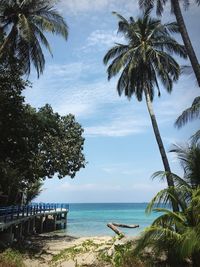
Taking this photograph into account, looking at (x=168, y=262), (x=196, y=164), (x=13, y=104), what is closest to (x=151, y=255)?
(x=168, y=262)

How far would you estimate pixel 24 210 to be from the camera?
37812 millimetres

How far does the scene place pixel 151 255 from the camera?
1330cm

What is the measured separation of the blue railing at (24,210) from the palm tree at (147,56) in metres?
12.6

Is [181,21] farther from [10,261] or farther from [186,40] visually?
[10,261]

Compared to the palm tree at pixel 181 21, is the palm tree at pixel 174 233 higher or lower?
lower

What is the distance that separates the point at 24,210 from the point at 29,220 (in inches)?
133

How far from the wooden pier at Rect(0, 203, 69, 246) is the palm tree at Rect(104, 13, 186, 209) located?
41.9 ft

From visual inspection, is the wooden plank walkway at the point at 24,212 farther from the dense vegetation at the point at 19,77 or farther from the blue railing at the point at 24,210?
the dense vegetation at the point at 19,77

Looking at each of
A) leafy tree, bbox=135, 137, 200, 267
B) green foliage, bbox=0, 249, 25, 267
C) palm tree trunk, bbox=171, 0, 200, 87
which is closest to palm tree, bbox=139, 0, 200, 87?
palm tree trunk, bbox=171, 0, 200, 87

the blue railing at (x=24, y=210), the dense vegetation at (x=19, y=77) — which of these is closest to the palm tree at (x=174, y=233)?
the dense vegetation at (x=19, y=77)

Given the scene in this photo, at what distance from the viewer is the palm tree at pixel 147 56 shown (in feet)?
89.6

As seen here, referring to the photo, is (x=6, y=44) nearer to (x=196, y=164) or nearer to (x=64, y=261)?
(x=64, y=261)

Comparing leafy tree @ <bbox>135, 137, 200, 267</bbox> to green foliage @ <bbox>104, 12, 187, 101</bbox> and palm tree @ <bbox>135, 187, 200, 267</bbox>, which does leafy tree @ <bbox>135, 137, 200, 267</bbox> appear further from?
green foliage @ <bbox>104, 12, 187, 101</bbox>

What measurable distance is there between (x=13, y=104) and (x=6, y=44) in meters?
3.48
